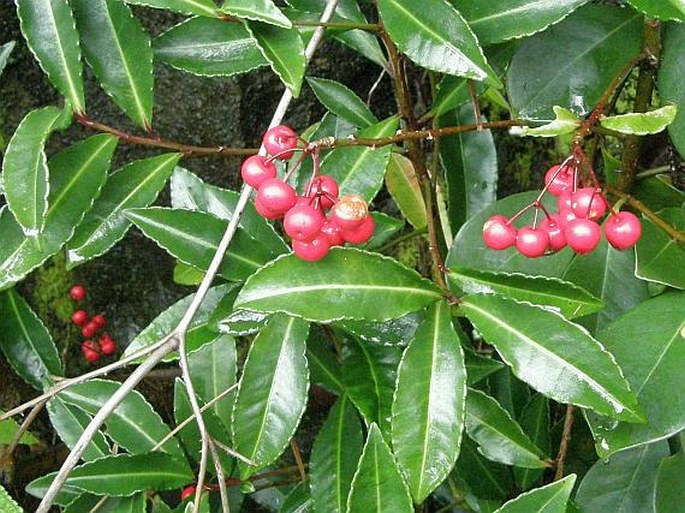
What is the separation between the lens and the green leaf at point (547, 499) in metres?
0.75

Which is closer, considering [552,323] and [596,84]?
[552,323]

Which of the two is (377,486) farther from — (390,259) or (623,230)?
(623,230)

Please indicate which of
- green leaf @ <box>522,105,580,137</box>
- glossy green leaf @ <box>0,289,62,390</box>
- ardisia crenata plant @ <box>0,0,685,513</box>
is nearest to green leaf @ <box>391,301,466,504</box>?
ardisia crenata plant @ <box>0,0,685,513</box>

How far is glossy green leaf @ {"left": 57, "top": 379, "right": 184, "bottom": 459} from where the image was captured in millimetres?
1113

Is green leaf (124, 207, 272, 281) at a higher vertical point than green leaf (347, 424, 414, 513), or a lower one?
higher

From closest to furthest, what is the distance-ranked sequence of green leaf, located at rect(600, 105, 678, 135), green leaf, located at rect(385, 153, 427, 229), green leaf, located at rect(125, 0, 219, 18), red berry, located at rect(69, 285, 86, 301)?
1. green leaf, located at rect(600, 105, 678, 135)
2. green leaf, located at rect(125, 0, 219, 18)
3. green leaf, located at rect(385, 153, 427, 229)
4. red berry, located at rect(69, 285, 86, 301)

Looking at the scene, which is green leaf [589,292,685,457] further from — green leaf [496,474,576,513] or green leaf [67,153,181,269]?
green leaf [67,153,181,269]

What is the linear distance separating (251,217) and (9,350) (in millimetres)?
587

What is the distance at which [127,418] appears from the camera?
113 centimetres

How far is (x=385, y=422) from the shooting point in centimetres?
92

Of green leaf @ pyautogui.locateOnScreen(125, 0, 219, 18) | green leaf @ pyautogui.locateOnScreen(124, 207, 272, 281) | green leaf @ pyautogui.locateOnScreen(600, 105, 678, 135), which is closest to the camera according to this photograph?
green leaf @ pyautogui.locateOnScreen(600, 105, 678, 135)

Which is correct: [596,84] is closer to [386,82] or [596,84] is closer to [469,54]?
[469,54]

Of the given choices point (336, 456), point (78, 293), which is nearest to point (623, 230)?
point (336, 456)

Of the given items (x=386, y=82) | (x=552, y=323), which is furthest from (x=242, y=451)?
(x=386, y=82)
